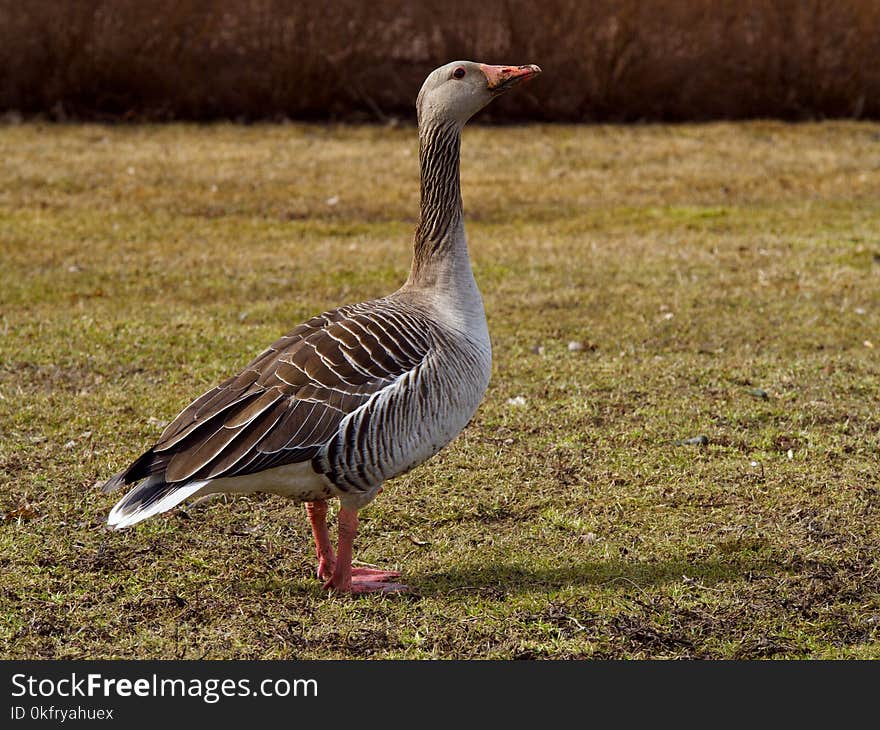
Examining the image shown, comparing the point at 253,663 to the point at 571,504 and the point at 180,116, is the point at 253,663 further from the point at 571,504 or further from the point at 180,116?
the point at 180,116

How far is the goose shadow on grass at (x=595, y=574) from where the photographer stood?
452cm

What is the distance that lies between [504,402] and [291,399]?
8.57 ft

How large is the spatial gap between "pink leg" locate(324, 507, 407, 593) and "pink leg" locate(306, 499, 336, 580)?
103mm

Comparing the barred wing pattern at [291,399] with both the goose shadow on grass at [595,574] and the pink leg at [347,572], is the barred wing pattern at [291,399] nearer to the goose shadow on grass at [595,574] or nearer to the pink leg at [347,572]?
the pink leg at [347,572]

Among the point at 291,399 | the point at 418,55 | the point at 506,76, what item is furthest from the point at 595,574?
the point at 418,55

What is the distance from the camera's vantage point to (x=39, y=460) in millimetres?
5734

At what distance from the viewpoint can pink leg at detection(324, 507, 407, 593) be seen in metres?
4.34

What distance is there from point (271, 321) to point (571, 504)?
350 centimetres

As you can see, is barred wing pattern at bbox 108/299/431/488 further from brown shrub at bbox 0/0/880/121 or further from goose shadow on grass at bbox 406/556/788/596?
brown shrub at bbox 0/0/880/121

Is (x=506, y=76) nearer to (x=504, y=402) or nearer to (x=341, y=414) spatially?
(x=341, y=414)

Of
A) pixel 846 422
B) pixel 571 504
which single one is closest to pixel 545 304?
pixel 846 422

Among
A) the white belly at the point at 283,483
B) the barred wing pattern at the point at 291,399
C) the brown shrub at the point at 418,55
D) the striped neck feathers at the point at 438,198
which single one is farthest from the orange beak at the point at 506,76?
the brown shrub at the point at 418,55

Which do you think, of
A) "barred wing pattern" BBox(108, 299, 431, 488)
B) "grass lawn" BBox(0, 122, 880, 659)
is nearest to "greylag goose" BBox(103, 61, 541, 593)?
"barred wing pattern" BBox(108, 299, 431, 488)

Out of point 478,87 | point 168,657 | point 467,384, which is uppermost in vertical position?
point 478,87
